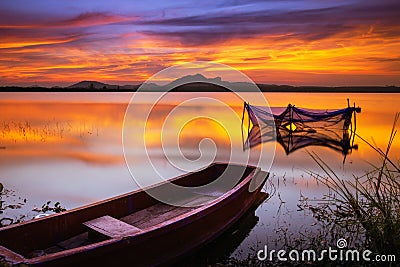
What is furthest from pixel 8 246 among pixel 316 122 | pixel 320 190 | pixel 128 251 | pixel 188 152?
pixel 316 122

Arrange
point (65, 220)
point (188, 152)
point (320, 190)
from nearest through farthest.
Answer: point (65, 220) → point (320, 190) → point (188, 152)

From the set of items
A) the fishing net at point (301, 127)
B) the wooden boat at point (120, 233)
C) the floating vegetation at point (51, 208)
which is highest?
the fishing net at point (301, 127)

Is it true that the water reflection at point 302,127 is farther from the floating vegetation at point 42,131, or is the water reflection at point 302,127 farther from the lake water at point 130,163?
the floating vegetation at point 42,131

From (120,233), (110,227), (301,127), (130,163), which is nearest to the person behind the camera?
(120,233)

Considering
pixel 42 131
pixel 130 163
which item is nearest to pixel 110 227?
pixel 130 163

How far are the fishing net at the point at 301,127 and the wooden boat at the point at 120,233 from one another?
26.2ft

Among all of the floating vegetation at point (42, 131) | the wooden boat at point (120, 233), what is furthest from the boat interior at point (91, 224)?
the floating vegetation at point (42, 131)

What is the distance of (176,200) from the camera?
599 centimetres

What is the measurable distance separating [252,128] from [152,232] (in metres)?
13.1

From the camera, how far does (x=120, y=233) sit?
3.95m

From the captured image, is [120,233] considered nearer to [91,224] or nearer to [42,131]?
[91,224]

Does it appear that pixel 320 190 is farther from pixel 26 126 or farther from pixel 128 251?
pixel 26 126

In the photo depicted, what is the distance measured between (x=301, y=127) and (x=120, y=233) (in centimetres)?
1245

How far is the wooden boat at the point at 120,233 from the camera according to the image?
3316 mm
